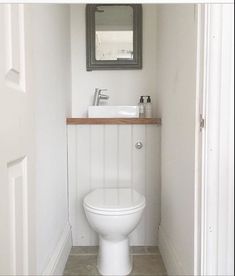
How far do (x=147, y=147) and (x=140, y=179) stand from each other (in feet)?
0.81

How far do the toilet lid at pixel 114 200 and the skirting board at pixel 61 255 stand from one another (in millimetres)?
335

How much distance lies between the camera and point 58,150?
1676mm

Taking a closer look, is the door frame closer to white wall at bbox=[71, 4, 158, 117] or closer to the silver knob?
the silver knob

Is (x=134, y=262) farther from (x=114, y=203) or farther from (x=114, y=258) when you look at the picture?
Result: (x=114, y=203)

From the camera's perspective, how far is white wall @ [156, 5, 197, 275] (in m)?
1.15

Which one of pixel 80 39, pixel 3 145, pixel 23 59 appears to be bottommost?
pixel 3 145

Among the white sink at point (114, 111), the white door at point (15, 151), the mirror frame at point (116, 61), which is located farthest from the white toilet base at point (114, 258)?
the mirror frame at point (116, 61)

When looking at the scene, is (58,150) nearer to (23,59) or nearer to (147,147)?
(147,147)

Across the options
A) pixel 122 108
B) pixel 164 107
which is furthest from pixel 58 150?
pixel 164 107

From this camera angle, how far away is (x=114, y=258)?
1.58 m

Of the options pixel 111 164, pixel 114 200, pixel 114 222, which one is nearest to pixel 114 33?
pixel 111 164

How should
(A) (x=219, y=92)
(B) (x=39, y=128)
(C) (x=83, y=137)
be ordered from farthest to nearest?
(C) (x=83, y=137) < (B) (x=39, y=128) < (A) (x=219, y=92)

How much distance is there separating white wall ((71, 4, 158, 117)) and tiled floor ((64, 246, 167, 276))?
108 centimetres

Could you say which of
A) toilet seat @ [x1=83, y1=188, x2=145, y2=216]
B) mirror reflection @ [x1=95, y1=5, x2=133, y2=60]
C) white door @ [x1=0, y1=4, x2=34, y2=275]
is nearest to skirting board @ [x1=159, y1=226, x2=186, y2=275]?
toilet seat @ [x1=83, y1=188, x2=145, y2=216]
